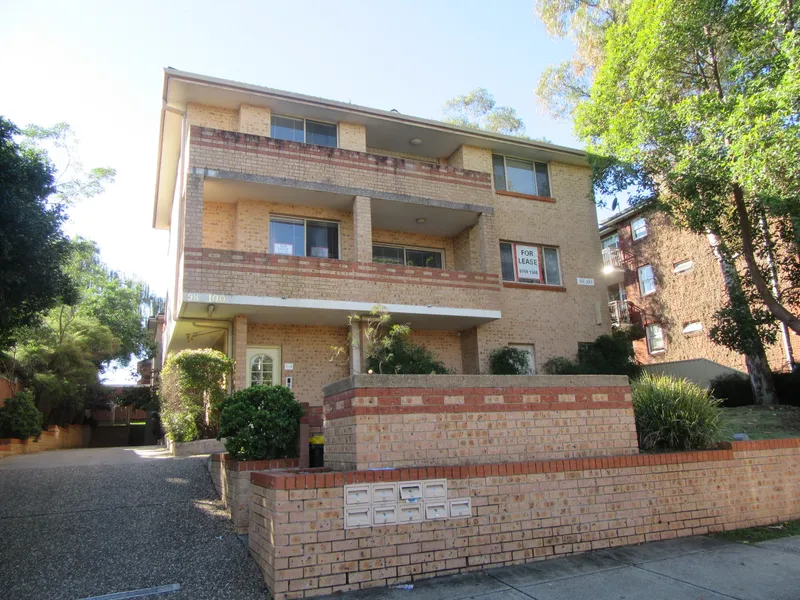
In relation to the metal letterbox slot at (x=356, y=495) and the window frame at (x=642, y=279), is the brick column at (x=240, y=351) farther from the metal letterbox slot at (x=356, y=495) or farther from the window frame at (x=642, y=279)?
the window frame at (x=642, y=279)

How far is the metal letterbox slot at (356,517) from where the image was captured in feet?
16.6

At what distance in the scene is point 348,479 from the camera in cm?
514

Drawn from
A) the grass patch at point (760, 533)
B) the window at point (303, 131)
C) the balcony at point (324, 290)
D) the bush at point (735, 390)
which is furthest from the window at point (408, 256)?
the grass patch at point (760, 533)

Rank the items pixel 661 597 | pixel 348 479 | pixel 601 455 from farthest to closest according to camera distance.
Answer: pixel 601 455
pixel 348 479
pixel 661 597

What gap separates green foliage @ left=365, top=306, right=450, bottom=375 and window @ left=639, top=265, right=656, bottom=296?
15672 millimetres

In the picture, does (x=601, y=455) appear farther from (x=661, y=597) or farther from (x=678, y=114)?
(x=678, y=114)

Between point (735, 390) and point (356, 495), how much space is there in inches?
728

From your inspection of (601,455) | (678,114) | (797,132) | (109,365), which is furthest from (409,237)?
(109,365)

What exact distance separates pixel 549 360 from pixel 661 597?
1235 cm

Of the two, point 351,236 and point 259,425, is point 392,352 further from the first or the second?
point 259,425

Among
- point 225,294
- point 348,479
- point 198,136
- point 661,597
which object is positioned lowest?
point 661,597

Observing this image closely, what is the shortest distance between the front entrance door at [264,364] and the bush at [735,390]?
14512 mm

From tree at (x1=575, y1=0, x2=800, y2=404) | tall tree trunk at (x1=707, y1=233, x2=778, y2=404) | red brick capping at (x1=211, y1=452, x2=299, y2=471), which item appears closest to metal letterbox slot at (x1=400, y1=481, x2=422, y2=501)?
red brick capping at (x1=211, y1=452, x2=299, y2=471)

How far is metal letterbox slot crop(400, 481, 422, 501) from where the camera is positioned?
17.4ft
